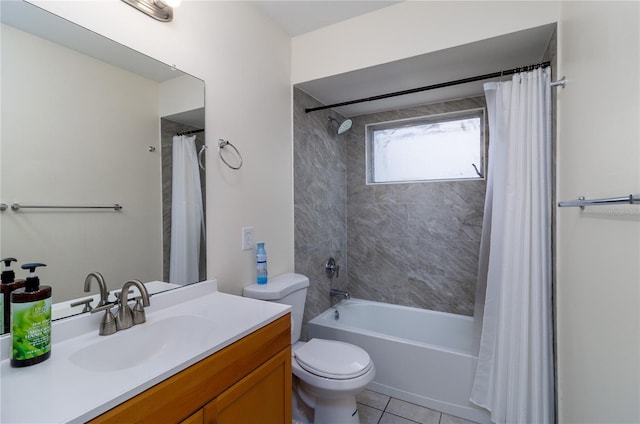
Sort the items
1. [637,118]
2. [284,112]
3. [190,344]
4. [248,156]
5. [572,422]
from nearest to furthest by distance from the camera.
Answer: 1. [637,118]
2. [190,344]
3. [572,422]
4. [248,156]
5. [284,112]

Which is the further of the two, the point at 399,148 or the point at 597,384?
the point at 399,148

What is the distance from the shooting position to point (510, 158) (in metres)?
1.64

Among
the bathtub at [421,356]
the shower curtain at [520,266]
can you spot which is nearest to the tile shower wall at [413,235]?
the bathtub at [421,356]

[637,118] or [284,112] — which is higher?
[284,112]

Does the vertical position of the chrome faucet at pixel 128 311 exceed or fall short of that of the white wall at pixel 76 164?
it falls short

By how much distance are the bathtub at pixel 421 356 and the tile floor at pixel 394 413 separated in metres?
0.03

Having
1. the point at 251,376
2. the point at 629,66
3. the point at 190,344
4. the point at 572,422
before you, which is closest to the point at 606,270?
the point at 629,66

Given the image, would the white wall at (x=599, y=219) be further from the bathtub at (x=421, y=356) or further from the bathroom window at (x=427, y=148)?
the bathroom window at (x=427, y=148)

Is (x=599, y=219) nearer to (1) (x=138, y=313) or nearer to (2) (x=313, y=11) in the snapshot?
(1) (x=138, y=313)

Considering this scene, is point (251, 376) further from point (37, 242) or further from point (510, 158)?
point (510, 158)

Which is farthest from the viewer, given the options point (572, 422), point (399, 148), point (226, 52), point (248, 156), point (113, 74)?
point (399, 148)

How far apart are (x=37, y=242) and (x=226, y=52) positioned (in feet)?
4.11

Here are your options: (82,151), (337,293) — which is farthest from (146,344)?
(337,293)

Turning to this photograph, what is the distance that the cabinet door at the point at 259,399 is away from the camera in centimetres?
90
